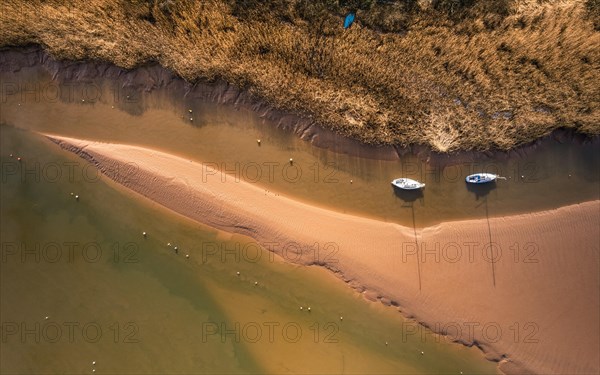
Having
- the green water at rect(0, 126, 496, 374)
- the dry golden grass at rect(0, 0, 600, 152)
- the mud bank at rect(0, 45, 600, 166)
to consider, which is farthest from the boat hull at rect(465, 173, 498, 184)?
the green water at rect(0, 126, 496, 374)

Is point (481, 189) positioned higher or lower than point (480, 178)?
lower

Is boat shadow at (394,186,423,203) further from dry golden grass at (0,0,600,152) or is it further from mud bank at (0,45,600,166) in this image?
dry golden grass at (0,0,600,152)

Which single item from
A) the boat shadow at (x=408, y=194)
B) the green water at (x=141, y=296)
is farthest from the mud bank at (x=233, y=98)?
the green water at (x=141, y=296)

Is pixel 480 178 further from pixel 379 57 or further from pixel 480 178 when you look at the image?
pixel 379 57

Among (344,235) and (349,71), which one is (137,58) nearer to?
(349,71)

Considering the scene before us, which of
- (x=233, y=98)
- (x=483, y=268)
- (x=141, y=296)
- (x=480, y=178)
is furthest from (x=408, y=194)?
(x=141, y=296)

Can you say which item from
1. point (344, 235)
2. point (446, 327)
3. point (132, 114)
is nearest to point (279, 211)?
point (344, 235)
